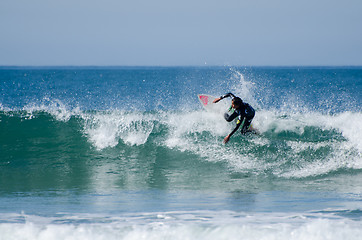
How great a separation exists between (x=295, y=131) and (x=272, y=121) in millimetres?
761

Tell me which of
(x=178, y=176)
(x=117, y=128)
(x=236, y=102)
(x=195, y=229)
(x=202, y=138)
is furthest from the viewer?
(x=117, y=128)

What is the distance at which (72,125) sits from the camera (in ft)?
41.1

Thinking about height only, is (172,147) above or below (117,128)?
below

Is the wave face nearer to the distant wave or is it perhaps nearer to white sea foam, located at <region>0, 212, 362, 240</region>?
the distant wave

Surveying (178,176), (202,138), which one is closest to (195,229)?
(178,176)

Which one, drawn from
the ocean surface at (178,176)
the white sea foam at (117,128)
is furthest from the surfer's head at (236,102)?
the white sea foam at (117,128)

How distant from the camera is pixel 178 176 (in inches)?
359

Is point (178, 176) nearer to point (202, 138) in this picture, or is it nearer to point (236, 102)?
point (236, 102)

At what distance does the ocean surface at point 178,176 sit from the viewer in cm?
523

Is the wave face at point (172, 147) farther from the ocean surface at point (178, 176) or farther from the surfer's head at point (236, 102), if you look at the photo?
the surfer's head at point (236, 102)

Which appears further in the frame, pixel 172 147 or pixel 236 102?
pixel 172 147

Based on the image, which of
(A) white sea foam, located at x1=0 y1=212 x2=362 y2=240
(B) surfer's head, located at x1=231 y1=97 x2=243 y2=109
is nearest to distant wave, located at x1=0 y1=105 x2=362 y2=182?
(B) surfer's head, located at x1=231 y1=97 x2=243 y2=109

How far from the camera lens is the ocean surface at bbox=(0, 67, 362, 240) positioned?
17.1ft

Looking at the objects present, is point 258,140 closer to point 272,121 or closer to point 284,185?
point 272,121
